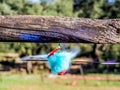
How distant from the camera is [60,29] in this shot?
201 cm

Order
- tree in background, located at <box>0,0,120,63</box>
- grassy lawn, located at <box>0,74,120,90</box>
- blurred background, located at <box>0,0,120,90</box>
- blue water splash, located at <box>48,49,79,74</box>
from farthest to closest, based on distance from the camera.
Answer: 1. tree in background, located at <box>0,0,120,63</box>
2. blurred background, located at <box>0,0,120,90</box>
3. grassy lawn, located at <box>0,74,120,90</box>
4. blue water splash, located at <box>48,49,79,74</box>

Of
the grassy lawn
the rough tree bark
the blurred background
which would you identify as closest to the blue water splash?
the rough tree bark

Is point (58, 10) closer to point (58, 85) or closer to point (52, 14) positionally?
point (52, 14)

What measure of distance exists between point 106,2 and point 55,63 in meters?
35.1

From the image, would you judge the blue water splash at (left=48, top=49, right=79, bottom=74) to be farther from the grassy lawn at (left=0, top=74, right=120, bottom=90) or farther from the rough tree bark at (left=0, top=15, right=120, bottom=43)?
the grassy lawn at (left=0, top=74, right=120, bottom=90)

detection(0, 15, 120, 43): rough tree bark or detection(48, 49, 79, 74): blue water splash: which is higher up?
detection(0, 15, 120, 43): rough tree bark

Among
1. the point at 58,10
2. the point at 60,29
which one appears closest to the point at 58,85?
the point at 60,29

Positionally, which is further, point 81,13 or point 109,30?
point 81,13

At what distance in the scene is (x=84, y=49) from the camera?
151ft

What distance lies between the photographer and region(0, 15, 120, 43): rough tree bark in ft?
6.56

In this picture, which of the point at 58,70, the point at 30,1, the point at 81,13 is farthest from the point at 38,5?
the point at 58,70

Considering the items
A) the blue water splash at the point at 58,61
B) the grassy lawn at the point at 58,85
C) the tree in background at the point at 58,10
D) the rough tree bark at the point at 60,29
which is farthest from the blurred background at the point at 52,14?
the rough tree bark at the point at 60,29

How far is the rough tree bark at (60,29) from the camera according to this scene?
6.56 feet

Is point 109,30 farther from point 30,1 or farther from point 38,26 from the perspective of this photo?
point 30,1
